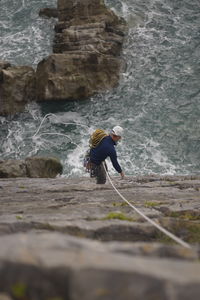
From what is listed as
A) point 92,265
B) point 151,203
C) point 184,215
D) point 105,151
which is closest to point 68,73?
point 105,151

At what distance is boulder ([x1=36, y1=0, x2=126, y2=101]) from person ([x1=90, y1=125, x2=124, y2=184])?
620 inches

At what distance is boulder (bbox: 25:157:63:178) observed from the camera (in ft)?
68.7

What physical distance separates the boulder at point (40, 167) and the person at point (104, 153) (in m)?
7.00

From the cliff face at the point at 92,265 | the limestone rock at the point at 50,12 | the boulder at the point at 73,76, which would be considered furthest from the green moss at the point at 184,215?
the limestone rock at the point at 50,12

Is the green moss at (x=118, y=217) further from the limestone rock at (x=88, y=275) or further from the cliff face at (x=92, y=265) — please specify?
the limestone rock at (x=88, y=275)

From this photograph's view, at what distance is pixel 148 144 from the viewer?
25.8m

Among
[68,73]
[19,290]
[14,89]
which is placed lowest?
[14,89]

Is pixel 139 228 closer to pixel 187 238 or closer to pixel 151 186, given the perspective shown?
pixel 187 238

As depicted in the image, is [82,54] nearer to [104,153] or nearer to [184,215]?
[104,153]

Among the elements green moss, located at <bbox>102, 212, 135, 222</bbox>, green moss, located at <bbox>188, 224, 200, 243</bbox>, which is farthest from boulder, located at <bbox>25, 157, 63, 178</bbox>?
green moss, located at <bbox>188, 224, 200, 243</bbox>

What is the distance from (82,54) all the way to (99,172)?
17.8 metres

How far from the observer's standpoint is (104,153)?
13102mm

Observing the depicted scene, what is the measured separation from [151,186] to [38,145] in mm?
13773

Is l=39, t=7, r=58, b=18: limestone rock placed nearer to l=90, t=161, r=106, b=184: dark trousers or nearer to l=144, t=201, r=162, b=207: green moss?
l=90, t=161, r=106, b=184: dark trousers
